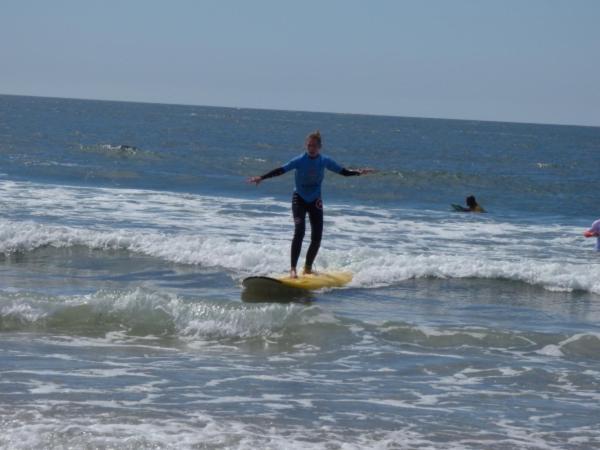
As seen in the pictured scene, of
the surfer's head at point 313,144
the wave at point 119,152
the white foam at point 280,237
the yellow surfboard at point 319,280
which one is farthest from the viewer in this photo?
the wave at point 119,152

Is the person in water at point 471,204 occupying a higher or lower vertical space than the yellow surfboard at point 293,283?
higher

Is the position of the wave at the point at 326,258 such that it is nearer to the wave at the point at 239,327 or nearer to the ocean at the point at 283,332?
the ocean at the point at 283,332

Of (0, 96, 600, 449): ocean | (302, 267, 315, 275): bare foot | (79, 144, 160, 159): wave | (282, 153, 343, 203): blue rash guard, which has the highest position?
(79, 144, 160, 159): wave

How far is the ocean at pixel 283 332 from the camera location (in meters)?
7.14

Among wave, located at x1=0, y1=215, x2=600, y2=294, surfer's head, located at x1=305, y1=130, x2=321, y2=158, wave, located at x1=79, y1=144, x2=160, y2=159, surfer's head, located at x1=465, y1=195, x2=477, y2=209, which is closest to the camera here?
surfer's head, located at x1=305, y1=130, x2=321, y2=158

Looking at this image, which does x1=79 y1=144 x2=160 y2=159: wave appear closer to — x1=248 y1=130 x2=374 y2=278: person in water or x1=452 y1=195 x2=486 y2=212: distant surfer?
x1=452 y1=195 x2=486 y2=212: distant surfer

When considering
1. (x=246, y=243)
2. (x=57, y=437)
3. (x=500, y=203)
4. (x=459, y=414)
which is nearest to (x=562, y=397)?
(x=459, y=414)

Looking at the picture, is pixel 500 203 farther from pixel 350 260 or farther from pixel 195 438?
pixel 195 438

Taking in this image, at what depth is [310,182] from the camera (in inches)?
485

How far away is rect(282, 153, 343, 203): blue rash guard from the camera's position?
39.8 feet

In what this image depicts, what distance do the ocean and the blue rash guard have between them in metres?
1.32

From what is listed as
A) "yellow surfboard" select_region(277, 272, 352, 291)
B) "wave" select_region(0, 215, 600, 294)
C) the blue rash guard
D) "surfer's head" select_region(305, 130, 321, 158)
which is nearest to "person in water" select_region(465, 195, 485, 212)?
"wave" select_region(0, 215, 600, 294)

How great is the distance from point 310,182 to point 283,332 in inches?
101

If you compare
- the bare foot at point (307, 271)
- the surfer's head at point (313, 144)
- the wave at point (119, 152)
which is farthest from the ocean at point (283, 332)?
the wave at point (119, 152)
